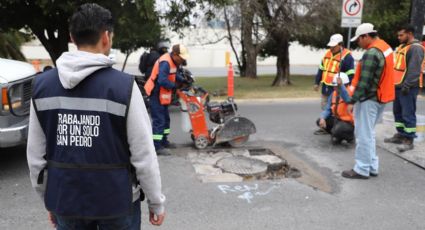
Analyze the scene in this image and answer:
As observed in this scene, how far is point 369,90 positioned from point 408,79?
1.82 m

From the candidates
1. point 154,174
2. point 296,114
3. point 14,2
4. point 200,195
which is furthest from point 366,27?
point 14,2

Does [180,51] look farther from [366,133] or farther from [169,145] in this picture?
[366,133]

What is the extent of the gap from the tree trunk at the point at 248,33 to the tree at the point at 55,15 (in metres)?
4.33

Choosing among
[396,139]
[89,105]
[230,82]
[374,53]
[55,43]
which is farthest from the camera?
[55,43]

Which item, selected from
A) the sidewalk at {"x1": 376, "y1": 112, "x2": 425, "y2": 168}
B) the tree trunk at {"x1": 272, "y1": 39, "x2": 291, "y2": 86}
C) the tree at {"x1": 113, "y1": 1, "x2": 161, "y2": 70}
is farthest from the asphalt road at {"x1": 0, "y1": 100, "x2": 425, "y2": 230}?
the tree trunk at {"x1": 272, "y1": 39, "x2": 291, "y2": 86}

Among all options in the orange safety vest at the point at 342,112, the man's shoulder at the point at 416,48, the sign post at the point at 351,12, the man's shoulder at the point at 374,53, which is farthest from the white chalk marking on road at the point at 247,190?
the sign post at the point at 351,12

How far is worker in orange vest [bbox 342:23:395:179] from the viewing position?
512cm

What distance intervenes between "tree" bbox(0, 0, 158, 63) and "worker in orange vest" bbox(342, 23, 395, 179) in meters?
6.19

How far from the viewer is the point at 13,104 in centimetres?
519

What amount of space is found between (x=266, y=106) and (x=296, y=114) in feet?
5.01

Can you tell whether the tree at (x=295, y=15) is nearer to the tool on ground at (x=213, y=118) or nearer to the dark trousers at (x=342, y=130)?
the dark trousers at (x=342, y=130)

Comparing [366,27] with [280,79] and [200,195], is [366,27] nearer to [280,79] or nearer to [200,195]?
[200,195]

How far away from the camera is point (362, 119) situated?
5.36 meters

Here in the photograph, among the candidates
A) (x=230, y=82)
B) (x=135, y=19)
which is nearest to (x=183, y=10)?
(x=135, y=19)
